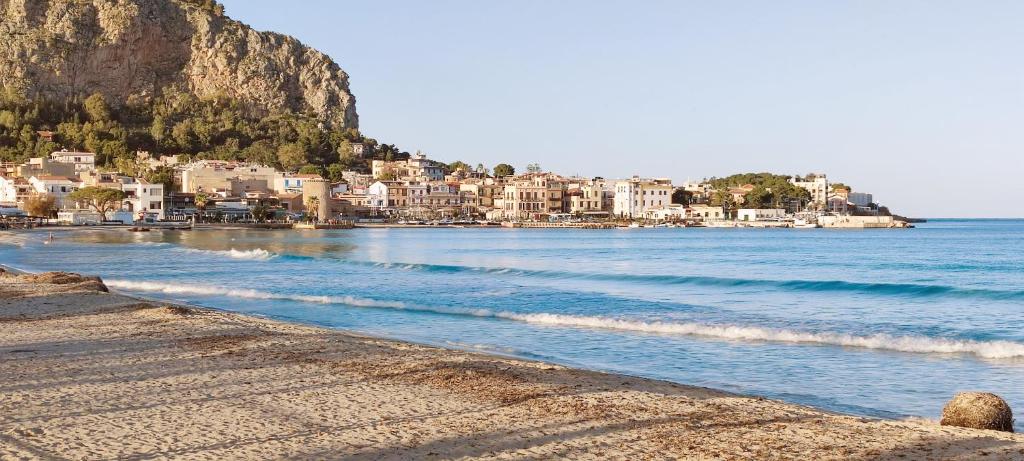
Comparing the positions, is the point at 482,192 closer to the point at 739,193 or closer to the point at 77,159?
the point at 739,193

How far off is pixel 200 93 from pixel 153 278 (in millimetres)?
141746

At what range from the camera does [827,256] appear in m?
46.6

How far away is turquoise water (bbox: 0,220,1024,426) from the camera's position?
10.9 meters

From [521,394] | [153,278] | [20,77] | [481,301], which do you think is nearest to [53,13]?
[20,77]

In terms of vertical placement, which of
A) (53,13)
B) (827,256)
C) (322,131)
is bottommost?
(827,256)

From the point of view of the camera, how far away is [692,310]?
19.3m

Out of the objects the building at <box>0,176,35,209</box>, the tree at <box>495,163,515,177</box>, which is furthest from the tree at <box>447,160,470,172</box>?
the building at <box>0,176,35,209</box>

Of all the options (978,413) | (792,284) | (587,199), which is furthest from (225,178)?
(978,413)

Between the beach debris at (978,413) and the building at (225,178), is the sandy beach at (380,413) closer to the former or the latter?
the beach debris at (978,413)

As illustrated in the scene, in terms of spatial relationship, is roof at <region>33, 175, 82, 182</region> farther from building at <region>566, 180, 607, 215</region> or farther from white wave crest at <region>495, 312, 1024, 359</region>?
white wave crest at <region>495, 312, 1024, 359</region>

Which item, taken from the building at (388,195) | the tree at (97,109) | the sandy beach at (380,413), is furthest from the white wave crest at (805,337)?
the tree at (97,109)

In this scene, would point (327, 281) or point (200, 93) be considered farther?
point (200, 93)

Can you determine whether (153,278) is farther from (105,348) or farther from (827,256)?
(827,256)

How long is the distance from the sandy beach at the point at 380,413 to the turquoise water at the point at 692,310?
179 centimetres
